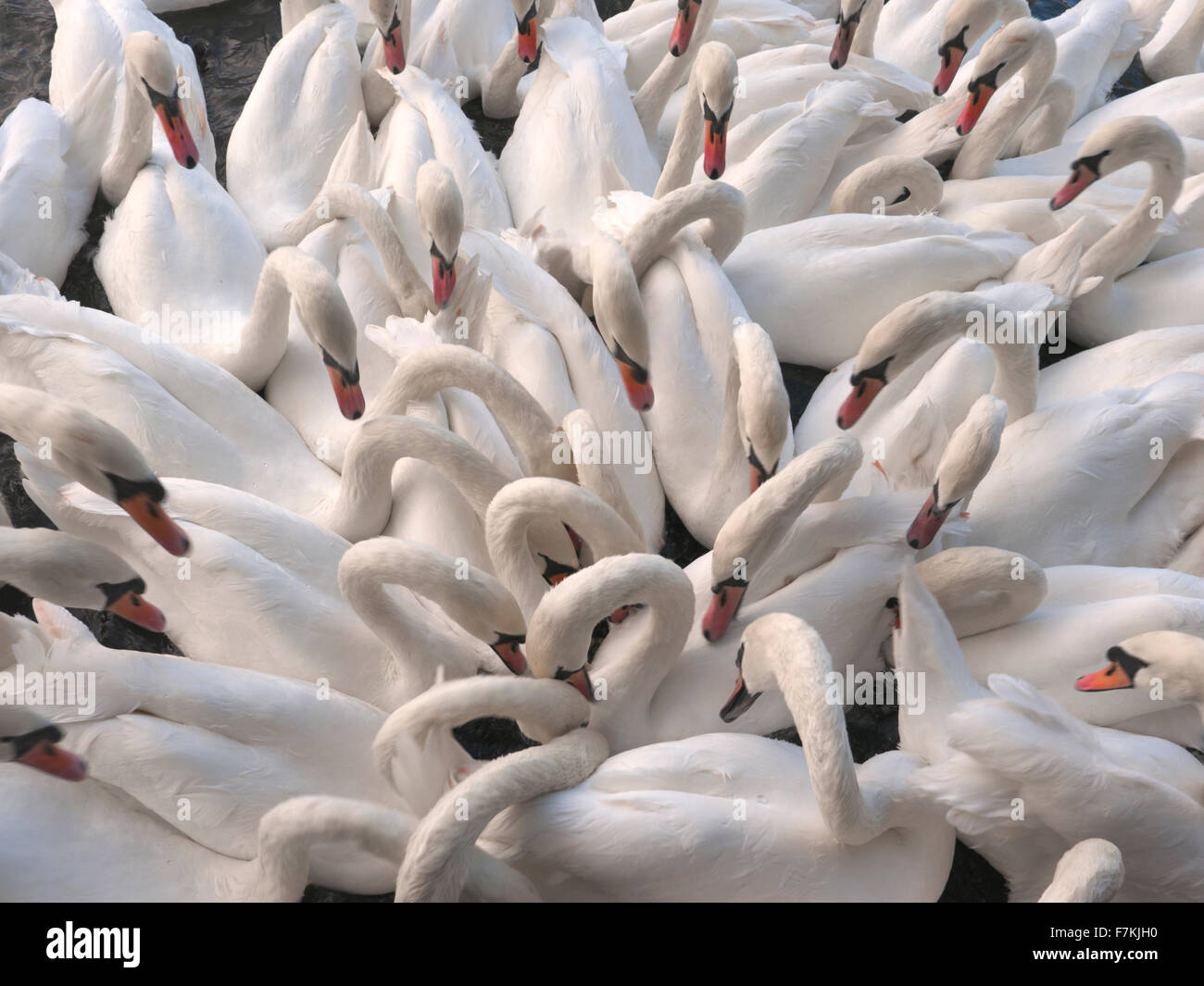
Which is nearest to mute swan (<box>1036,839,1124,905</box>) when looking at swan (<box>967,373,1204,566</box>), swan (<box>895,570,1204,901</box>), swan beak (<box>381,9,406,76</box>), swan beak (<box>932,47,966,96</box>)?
swan (<box>895,570,1204,901</box>)

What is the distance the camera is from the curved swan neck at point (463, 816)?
313 centimetres

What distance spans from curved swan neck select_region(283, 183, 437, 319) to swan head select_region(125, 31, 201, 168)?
0.64 m

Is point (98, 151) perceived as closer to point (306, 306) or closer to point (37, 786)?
point (306, 306)

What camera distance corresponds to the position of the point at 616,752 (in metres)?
3.82

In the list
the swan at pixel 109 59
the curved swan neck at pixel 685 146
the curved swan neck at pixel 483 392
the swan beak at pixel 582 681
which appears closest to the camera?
the swan beak at pixel 582 681

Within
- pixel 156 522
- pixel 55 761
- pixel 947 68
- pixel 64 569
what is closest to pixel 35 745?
pixel 55 761

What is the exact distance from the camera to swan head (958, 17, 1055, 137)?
5352mm

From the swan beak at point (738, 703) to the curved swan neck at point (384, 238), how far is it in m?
1.95

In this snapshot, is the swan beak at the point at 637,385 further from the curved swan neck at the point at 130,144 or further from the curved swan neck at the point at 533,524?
the curved swan neck at the point at 130,144

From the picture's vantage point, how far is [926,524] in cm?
Answer: 394

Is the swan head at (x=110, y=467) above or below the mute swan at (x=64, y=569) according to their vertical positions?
above

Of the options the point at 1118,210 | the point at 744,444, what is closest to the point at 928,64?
the point at 1118,210

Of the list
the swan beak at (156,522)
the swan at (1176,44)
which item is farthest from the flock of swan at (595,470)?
the swan at (1176,44)

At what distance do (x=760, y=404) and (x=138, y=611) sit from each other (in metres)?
Answer: 2.09
